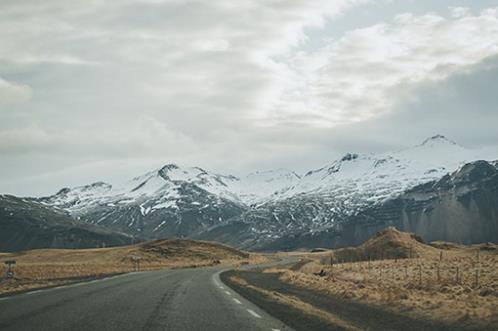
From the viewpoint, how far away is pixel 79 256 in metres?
155

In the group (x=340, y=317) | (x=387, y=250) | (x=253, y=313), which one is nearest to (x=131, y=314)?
(x=253, y=313)

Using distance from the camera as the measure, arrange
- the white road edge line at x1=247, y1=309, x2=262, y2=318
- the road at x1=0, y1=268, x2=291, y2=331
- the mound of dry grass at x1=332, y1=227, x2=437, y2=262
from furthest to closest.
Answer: the mound of dry grass at x1=332, y1=227, x2=437, y2=262 < the white road edge line at x1=247, y1=309, x2=262, y2=318 < the road at x1=0, y1=268, x2=291, y2=331

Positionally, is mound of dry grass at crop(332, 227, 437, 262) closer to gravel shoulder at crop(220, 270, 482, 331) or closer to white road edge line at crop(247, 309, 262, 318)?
gravel shoulder at crop(220, 270, 482, 331)

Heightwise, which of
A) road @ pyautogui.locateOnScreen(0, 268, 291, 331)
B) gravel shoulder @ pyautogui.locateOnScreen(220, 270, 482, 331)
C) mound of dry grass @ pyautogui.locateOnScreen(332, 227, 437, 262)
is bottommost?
gravel shoulder @ pyautogui.locateOnScreen(220, 270, 482, 331)

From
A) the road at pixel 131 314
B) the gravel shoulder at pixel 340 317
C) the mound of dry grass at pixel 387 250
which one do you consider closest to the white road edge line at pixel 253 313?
the road at pixel 131 314

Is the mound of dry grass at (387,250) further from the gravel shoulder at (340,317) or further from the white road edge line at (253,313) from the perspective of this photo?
the white road edge line at (253,313)

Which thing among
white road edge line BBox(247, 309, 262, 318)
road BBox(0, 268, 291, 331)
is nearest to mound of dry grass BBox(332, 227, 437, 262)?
road BBox(0, 268, 291, 331)

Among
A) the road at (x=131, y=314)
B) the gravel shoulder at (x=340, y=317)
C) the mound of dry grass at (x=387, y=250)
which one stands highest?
the mound of dry grass at (x=387, y=250)

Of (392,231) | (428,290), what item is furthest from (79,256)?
(428,290)

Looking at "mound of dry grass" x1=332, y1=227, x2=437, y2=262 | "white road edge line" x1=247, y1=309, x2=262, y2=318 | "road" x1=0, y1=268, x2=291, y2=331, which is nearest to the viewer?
"road" x1=0, y1=268, x2=291, y2=331

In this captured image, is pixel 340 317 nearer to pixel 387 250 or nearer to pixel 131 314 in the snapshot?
pixel 131 314

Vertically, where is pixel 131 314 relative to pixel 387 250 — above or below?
below

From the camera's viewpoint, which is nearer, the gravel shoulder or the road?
the road

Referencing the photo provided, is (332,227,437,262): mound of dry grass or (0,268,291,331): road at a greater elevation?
(332,227,437,262): mound of dry grass
